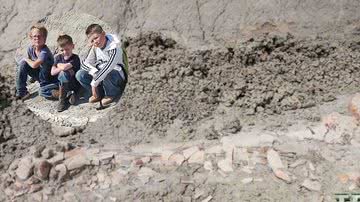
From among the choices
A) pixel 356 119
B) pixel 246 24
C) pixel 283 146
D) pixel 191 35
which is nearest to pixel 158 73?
pixel 191 35

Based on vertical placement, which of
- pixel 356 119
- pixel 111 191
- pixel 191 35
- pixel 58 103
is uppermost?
pixel 191 35

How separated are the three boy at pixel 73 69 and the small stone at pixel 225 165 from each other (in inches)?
32.6

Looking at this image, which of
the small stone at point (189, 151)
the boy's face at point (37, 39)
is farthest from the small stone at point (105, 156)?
the boy's face at point (37, 39)

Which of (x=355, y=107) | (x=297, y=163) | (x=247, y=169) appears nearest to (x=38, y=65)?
(x=247, y=169)

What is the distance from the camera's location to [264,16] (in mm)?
3744

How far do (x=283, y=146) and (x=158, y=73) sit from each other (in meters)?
0.92

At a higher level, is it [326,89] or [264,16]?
[264,16]

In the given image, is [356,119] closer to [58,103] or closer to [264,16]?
[264,16]

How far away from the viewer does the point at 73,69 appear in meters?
3.90

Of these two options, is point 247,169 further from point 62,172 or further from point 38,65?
point 38,65

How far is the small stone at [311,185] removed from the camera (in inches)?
131

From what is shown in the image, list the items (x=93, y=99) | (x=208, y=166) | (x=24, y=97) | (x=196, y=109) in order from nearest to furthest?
(x=208, y=166) → (x=196, y=109) → (x=93, y=99) → (x=24, y=97)

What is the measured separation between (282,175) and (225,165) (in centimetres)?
34

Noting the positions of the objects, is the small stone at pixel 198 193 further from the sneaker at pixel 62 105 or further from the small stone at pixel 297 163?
the sneaker at pixel 62 105
